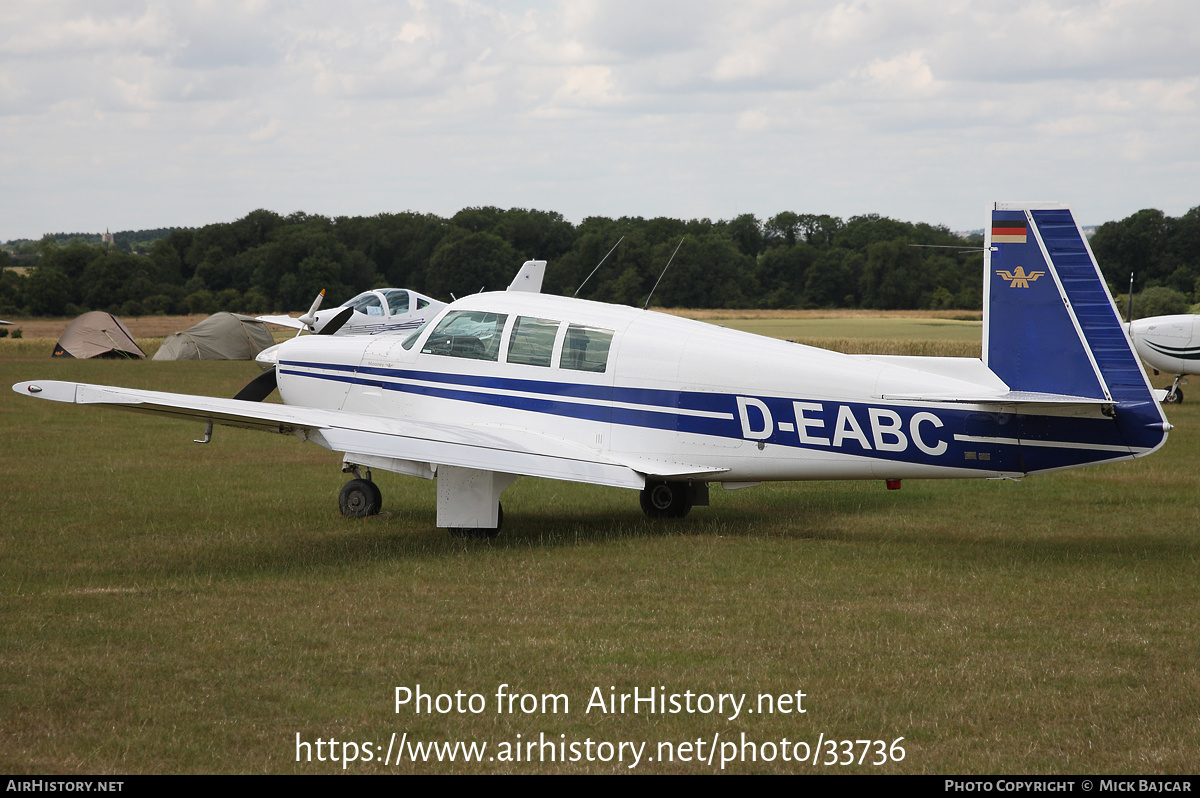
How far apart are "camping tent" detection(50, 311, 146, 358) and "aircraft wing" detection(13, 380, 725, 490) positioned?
3337 cm

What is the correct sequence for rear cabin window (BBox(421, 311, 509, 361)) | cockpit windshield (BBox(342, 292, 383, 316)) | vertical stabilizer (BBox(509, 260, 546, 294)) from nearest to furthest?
rear cabin window (BBox(421, 311, 509, 361)) < vertical stabilizer (BBox(509, 260, 546, 294)) < cockpit windshield (BBox(342, 292, 383, 316))

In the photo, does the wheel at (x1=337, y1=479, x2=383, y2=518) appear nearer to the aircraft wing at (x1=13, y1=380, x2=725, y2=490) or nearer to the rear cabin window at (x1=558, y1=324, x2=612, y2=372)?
the aircraft wing at (x1=13, y1=380, x2=725, y2=490)

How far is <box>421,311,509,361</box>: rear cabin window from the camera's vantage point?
10281 millimetres

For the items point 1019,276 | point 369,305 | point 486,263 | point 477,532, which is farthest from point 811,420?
point 486,263

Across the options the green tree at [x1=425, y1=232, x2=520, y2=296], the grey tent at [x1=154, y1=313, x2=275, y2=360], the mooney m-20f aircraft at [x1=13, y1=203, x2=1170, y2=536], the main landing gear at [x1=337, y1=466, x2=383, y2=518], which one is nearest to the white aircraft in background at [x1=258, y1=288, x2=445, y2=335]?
the main landing gear at [x1=337, y1=466, x2=383, y2=518]

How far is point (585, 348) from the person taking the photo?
10.0 m

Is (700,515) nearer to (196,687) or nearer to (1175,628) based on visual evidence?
(1175,628)

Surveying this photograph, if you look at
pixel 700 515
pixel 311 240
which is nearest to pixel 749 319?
pixel 311 240

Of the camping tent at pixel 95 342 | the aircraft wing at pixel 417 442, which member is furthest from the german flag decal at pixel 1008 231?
Result: the camping tent at pixel 95 342

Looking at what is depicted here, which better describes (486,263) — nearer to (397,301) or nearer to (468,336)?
(397,301)

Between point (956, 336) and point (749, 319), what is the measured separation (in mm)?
13456

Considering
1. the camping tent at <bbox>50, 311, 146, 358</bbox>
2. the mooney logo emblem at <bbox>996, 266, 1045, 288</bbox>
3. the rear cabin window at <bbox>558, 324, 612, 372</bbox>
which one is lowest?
the camping tent at <bbox>50, 311, 146, 358</bbox>

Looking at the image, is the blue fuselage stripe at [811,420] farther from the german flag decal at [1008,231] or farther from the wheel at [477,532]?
the german flag decal at [1008,231]

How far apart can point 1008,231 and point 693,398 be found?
294 cm
